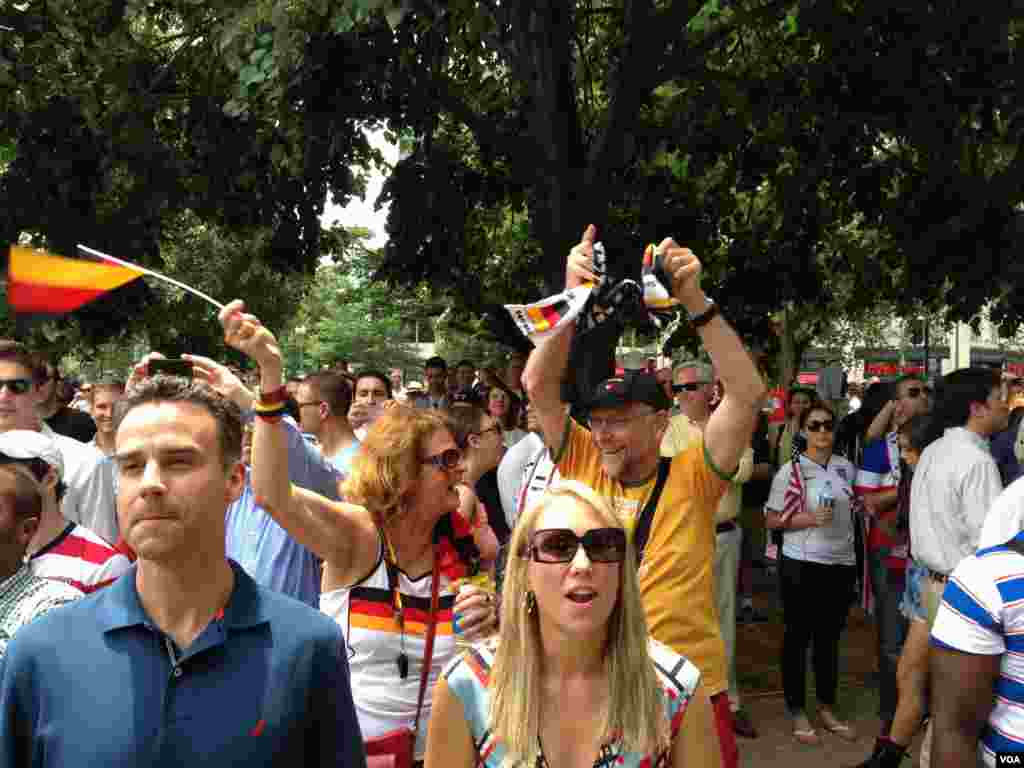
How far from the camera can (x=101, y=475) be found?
502 cm

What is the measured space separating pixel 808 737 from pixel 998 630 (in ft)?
12.9

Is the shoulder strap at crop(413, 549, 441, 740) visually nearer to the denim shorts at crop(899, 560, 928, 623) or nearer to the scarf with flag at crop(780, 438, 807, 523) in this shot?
the denim shorts at crop(899, 560, 928, 623)

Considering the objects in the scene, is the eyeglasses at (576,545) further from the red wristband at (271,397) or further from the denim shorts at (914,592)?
the denim shorts at (914,592)

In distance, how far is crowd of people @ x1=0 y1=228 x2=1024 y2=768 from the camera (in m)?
1.87

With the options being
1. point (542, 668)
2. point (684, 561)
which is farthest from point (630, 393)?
point (542, 668)

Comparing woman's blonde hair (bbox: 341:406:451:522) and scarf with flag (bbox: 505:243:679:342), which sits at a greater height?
scarf with flag (bbox: 505:243:679:342)

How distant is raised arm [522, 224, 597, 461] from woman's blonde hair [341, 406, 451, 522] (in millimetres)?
446

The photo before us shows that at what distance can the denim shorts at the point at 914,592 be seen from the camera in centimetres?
548

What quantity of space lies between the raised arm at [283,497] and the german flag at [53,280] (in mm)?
569

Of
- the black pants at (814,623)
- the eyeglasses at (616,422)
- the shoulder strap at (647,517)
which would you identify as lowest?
the black pants at (814,623)

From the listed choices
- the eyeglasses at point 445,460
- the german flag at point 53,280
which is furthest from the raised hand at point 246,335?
the eyeglasses at point 445,460

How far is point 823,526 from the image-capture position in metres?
6.68

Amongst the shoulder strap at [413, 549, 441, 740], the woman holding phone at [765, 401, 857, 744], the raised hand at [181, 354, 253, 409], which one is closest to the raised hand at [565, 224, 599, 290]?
the shoulder strap at [413, 549, 441, 740]

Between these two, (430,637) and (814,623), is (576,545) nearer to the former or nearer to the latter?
(430,637)
